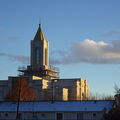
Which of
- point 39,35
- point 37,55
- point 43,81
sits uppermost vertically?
point 39,35

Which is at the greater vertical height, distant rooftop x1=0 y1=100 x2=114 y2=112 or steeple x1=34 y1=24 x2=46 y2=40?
steeple x1=34 y1=24 x2=46 y2=40

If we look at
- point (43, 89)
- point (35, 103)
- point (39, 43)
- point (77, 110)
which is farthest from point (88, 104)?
point (39, 43)

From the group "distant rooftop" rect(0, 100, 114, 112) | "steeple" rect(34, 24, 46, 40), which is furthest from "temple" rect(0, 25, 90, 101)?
"distant rooftop" rect(0, 100, 114, 112)

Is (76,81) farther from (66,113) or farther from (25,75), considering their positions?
(66,113)

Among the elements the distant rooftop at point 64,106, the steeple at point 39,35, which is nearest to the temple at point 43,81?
the steeple at point 39,35

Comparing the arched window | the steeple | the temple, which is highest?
the steeple

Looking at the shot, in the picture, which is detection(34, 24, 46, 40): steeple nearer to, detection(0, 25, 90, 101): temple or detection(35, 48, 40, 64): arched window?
detection(0, 25, 90, 101): temple

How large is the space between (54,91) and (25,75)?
351 inches

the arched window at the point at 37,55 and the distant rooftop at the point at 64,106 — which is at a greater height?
the arched window at the point at 37,55

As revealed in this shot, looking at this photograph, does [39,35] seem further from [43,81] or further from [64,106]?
[64,106]

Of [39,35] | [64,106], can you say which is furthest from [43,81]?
[64,106]

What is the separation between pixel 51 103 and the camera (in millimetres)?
72250

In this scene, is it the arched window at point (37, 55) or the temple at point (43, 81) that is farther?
the arched window at point (37, 55)

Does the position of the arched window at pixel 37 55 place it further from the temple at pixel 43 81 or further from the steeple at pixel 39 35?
the steeple at pixel 39 35
